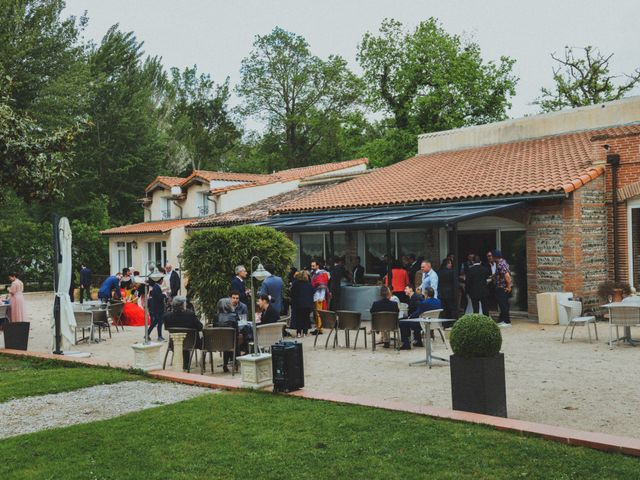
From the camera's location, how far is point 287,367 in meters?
8.22

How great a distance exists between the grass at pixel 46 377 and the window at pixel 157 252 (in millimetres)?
18591

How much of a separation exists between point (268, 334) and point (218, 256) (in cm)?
462

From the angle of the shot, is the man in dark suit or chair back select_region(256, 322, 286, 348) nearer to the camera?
chair back select_region(256, 322, 286, 348)

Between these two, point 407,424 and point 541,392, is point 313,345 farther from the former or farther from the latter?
point 407,424

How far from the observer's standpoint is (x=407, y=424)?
6543 mm

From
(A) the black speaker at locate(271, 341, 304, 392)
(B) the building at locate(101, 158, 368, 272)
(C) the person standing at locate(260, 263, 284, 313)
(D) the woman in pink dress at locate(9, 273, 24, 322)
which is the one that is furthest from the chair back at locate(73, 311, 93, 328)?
(B) the building at locate(101, 158, 368, 272)

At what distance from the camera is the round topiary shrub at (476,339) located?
6.89m

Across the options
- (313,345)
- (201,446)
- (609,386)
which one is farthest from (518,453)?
(313,345)

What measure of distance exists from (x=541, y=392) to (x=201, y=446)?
445 centimetres

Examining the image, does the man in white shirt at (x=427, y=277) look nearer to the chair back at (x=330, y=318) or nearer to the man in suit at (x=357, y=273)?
the chair back at (x=330, y=318)

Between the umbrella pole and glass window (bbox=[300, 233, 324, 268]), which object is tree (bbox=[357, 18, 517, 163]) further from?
the umbrella pole

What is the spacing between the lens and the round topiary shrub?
6.89 metres

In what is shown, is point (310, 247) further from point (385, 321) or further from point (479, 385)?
point (479, 385)

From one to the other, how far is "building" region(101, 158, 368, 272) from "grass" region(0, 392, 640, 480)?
2122 centimetres
